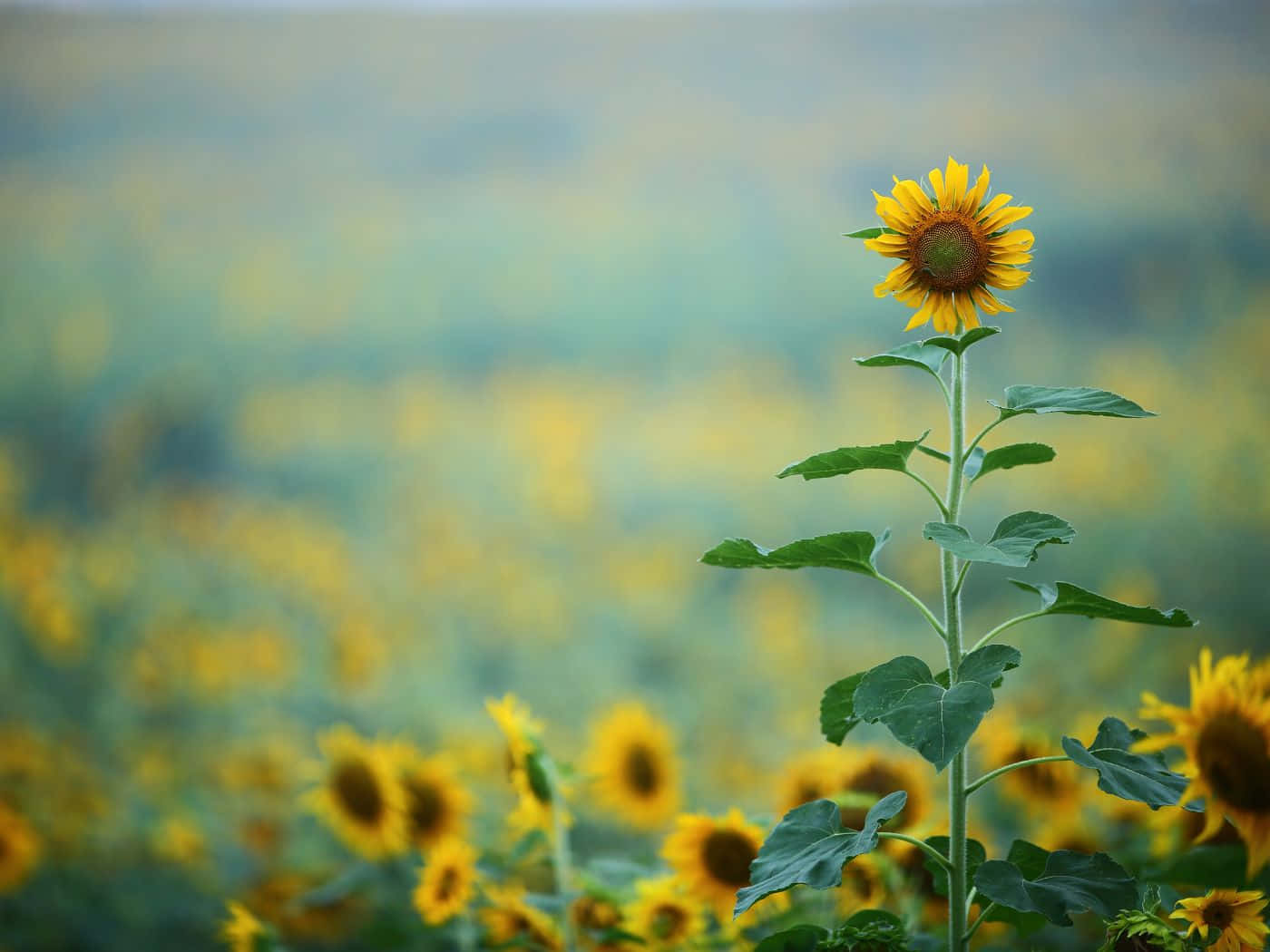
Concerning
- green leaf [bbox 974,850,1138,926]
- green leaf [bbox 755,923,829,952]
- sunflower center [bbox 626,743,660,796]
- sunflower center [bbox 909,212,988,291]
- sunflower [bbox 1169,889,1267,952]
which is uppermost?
sunflower center [bbox 909,212,988,291]

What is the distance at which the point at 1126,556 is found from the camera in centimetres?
169

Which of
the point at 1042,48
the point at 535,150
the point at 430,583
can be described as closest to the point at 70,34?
the point at 535,150

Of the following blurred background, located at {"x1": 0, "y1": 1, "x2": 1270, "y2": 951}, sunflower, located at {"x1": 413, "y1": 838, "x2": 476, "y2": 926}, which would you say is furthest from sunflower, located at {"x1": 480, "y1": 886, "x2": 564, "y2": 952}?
blurred background, located at {"x1": 0, "y1": 1, "x2": 1270, "y2": 951}

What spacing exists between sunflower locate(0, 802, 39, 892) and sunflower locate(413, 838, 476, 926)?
1.92ft

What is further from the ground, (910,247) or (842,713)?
(910,247)

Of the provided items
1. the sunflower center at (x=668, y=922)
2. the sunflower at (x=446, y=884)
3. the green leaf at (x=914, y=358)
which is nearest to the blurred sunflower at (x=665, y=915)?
the sunflower center at (x=668, y=922)

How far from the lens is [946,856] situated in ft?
1.69

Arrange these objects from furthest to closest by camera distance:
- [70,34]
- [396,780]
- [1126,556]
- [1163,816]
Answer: [70,34], [1126,556], [396,780], [1163,816]

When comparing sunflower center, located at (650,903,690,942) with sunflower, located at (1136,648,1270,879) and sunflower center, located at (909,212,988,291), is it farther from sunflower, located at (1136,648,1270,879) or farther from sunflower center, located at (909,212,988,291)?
sunflower center, located at (909,212,988,291)

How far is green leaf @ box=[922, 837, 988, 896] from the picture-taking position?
0.49 m

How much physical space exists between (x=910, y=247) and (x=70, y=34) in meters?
2.51

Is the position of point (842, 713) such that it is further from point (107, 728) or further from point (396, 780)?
point (107, 728)

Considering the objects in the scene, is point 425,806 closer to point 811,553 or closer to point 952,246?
point 811,553

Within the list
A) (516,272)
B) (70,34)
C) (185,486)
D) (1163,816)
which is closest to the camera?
(1163,816)
